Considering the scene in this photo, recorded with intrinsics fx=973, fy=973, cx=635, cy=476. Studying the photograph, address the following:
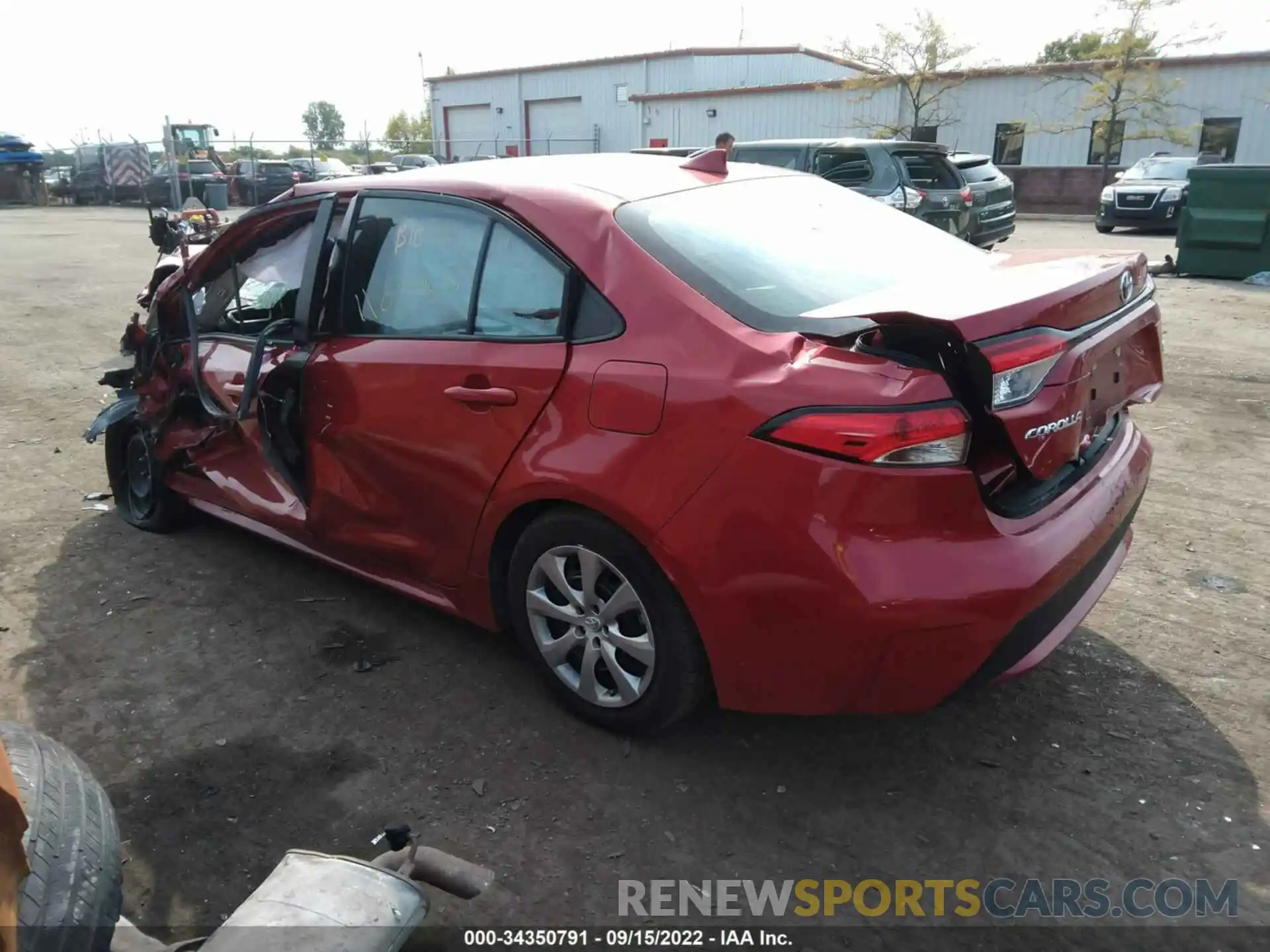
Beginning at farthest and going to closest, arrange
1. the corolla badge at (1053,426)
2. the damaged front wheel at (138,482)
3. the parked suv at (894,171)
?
the parked suv at (894,171)
the damaged front wheel at (138,482)
the corolla badge at (1053,426)

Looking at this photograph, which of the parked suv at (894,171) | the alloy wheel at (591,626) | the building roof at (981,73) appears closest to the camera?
the alloy wheel at (591,626)

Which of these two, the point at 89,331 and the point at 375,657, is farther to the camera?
the point at 89,331

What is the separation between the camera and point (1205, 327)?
9.23 m

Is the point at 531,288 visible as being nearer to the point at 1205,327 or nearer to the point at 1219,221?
the point at 1205,327

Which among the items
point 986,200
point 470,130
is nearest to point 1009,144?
point 986,200

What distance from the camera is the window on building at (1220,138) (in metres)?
28.4

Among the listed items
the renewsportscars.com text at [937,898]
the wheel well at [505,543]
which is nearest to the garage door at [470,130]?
the wheel well at [505,543]

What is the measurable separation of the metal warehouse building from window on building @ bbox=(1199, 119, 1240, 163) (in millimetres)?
34

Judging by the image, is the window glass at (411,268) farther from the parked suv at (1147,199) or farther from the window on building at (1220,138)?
the window on building at (1220,138)

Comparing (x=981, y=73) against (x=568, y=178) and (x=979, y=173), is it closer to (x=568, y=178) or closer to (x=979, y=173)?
(x=979, y=173)

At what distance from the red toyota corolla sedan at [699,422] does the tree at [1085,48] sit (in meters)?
30.5

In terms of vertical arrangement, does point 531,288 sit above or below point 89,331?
above

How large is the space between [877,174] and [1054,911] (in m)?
10.7

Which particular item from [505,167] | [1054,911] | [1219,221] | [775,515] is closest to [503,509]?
[775,515]
